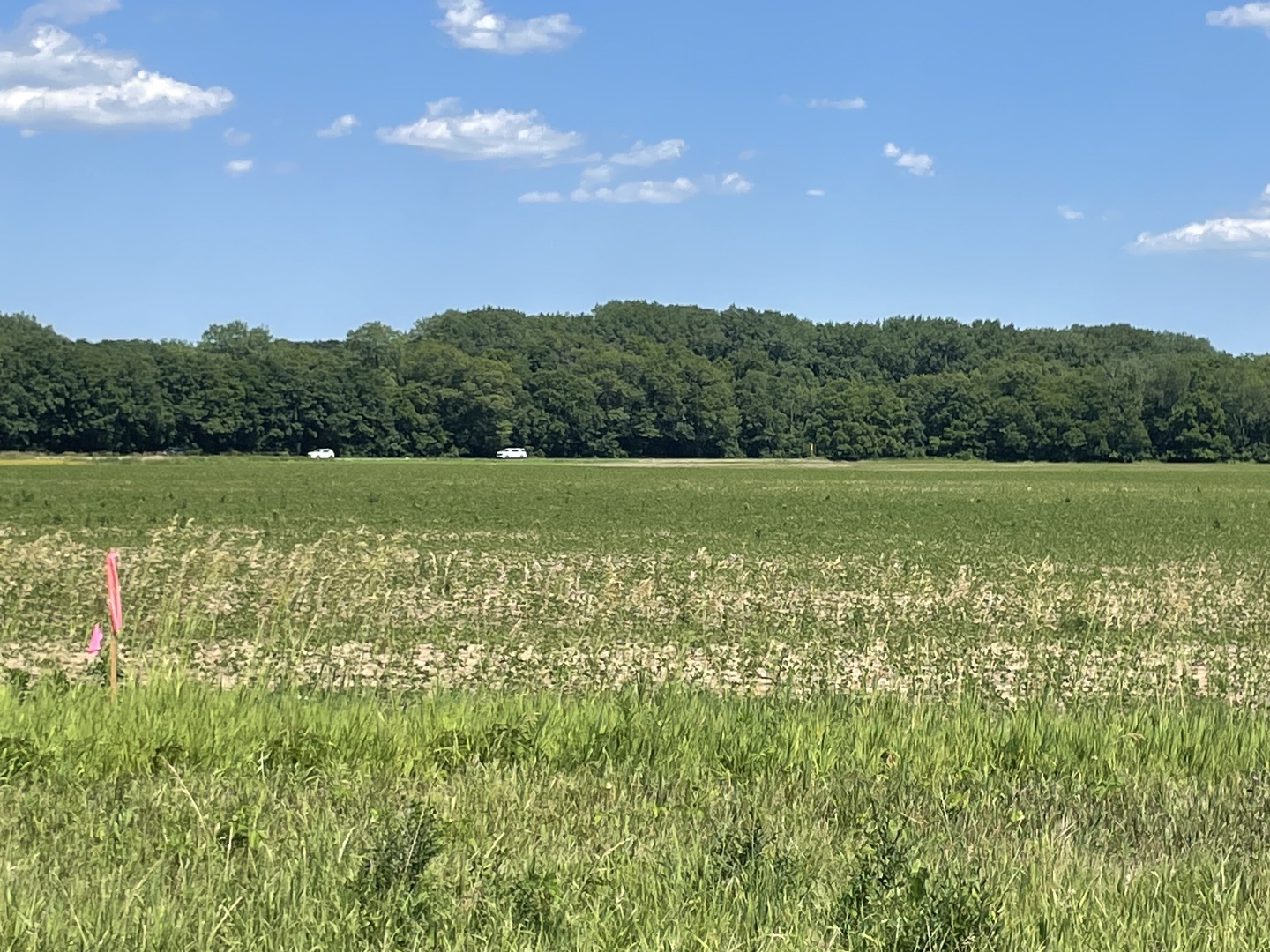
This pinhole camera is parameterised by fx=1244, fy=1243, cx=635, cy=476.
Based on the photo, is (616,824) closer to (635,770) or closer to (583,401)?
(635,770)

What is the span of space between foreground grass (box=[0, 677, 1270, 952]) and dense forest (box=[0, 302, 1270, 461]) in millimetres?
134612

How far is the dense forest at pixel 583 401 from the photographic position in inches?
5320

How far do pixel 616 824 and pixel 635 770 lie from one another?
1.19 m

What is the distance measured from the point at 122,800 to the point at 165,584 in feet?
42.8

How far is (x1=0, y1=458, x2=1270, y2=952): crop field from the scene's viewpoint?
4.67m

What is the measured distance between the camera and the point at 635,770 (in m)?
7.11

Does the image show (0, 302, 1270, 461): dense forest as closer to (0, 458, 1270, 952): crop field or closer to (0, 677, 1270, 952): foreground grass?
(0, 458, 1270, 952): crop field

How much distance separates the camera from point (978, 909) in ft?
15.0

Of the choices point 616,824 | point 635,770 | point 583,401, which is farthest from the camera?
point 583,401

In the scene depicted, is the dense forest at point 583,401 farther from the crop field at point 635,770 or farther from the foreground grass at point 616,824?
the foreground grass at point 616,824

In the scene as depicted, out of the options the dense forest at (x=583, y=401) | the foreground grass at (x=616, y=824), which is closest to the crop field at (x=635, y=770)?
the foreground grass at (x=616, y=824)

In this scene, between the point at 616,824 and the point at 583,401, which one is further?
the point at 583,401

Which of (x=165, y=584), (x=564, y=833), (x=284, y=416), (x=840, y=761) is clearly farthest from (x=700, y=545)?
(x=284, y=416)

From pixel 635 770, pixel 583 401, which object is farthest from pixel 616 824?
pixel 583 401
